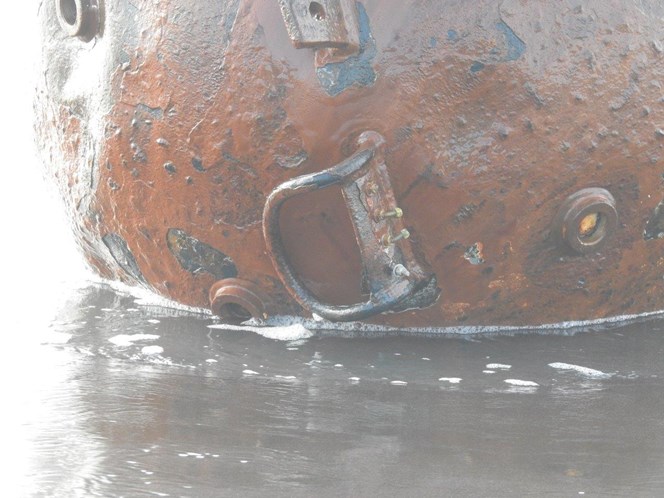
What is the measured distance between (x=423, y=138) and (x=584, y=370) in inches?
32.3

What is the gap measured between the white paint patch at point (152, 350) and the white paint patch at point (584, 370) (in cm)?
118

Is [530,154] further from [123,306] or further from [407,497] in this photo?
[123,306]

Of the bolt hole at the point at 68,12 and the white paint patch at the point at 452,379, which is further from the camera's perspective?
the bolt hole at the point at 68,12

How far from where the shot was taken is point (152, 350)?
3336 millimetres

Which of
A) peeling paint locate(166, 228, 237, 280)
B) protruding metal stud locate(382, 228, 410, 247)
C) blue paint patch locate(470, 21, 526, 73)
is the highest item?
blue paint patch locate(470, 21, 526, 73)

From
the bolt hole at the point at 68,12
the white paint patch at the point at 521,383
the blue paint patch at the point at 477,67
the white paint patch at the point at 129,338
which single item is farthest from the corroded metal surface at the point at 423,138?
the white paint patch at the point at 521,383

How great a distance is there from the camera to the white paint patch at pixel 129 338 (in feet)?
11.2

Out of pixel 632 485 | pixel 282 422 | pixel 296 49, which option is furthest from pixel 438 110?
pixel 632 485

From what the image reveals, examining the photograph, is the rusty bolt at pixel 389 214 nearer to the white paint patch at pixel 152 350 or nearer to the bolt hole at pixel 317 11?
the bolt hole at pixel 317 11

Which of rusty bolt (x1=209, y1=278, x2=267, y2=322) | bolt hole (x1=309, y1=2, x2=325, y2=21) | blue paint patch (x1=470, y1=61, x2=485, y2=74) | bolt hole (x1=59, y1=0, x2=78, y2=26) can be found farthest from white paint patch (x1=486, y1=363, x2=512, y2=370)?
bolt hole (x1=59, y1=0, x2=78, y2=26)

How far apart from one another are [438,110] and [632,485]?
1283 millimetres

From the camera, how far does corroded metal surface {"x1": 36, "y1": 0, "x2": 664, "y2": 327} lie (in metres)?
3.16

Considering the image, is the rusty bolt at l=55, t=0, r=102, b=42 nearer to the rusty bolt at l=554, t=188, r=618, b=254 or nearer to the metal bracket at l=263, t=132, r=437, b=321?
the metal bracket at l=263, t=132, r=437, b=321

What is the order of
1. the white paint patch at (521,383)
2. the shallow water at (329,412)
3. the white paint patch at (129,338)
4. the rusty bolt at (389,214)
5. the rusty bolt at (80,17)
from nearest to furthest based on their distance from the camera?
the shallow water at (329,412) < the white paint patch at (521,383) < the rusty bolt at (389,214) < the white paint patch at (129,338) < the rusty bolt at (80,17)
